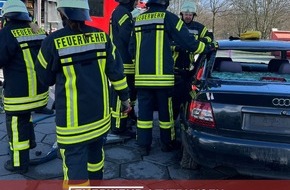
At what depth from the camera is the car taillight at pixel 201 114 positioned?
3104 mm

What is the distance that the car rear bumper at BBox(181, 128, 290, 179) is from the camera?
9.43 ft

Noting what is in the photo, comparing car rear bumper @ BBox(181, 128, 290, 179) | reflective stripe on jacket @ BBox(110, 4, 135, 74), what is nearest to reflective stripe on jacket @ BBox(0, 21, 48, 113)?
reflective stripe on jacket @ BBox(110, 4, 135, 74)

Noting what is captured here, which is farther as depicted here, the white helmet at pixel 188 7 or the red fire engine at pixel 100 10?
the red fire engine at pixel 100 10

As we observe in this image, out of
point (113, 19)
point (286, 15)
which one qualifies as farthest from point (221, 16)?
point (113, 19)

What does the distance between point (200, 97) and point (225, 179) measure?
1.05m

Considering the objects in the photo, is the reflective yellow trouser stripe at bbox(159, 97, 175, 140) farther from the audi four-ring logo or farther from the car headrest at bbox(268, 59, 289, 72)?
the audi four-ring logo

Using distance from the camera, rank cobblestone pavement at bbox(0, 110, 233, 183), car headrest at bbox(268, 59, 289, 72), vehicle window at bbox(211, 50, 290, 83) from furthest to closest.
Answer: car headrest at bbox(268, 59, 289, 72) → cobblestone pavement at bbox(0, 110, 233, 183) → vehicle window at bbox(211, 50, 290, 83)

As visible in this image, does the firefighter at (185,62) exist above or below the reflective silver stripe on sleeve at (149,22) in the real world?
below

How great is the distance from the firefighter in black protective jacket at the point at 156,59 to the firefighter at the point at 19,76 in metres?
1.12

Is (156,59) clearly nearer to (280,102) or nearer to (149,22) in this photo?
(149,22)

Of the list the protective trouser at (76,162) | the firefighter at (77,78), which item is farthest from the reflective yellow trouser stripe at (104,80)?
the protective trouser at (76,162)

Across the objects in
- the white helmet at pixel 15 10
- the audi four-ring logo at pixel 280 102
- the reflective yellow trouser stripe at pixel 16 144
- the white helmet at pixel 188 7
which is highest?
the white helmet at pixel 188 7

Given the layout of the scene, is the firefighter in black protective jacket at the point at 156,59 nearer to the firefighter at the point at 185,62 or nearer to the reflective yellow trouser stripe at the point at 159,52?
the reflective yellow trouser stripe at the point at 159,52

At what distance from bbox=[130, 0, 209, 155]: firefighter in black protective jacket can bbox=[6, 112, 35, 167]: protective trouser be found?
1305 mm
